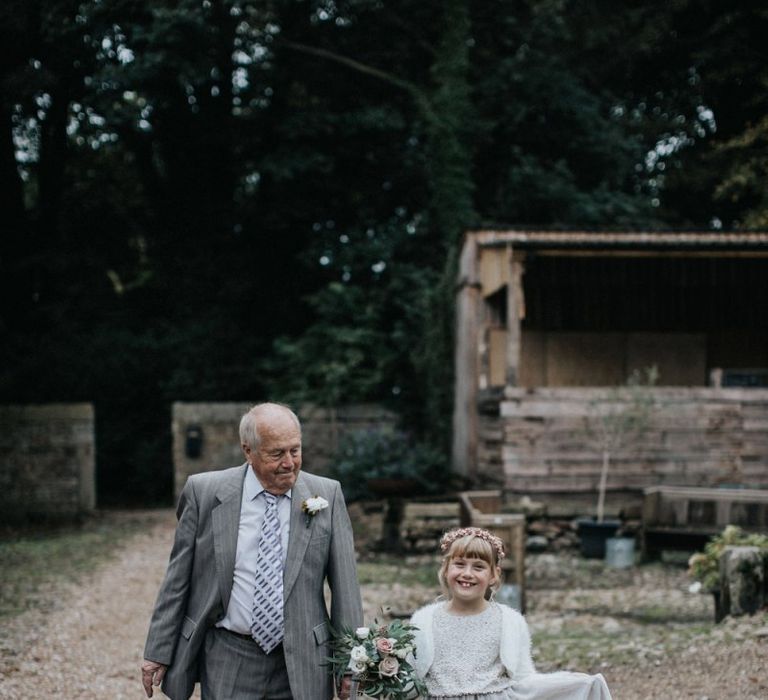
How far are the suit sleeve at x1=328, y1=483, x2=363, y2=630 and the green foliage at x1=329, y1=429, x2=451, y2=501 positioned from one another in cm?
1188

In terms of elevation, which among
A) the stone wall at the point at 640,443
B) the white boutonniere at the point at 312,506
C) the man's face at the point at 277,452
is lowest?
the stone wall at the point at 640,443

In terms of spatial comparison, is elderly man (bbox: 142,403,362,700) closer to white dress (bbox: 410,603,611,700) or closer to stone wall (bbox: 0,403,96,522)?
white dress (bbox: 410,603,611,700)

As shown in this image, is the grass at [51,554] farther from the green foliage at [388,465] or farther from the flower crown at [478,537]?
the flower crown at [478,537]

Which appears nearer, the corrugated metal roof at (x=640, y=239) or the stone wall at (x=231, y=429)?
the corrugated metal roof at (x=640, y=239)

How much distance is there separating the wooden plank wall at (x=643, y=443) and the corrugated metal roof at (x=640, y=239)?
6.88ft

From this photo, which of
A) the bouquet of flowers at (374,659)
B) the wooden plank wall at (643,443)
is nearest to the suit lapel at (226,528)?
the bouquet of flowers at (374,659)

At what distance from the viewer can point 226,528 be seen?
165 inches

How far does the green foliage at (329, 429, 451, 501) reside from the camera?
54.8ft

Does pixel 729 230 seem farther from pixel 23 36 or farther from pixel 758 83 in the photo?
pixel 23 36

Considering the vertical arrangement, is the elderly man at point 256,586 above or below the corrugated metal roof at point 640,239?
below

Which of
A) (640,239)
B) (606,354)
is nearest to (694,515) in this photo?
(640,239)

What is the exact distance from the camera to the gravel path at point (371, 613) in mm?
6926

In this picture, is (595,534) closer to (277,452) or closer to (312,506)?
(312,506)

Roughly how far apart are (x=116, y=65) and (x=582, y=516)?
570 inches
